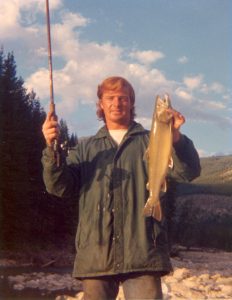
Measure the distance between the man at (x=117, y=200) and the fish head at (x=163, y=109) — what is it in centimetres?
12

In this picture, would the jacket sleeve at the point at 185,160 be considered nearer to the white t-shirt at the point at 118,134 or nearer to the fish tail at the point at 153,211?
the fish tail at the point at 153,211

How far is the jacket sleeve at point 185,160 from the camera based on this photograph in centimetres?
407

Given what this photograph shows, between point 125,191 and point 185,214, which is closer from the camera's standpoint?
point 125,191

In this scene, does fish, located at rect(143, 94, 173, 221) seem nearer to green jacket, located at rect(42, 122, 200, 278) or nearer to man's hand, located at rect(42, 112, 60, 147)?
green jacket, located at rect(42, 122, 200, 278)

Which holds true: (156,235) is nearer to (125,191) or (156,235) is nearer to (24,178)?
(125,191)

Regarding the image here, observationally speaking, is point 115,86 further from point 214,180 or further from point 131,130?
point 214,180

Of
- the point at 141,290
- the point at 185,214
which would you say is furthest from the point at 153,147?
the point at 185,214

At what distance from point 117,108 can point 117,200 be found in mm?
676

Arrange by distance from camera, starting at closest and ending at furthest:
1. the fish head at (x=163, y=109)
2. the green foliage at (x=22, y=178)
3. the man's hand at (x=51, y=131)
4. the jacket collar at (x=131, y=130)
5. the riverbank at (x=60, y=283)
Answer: the fish head at (x=163, y=109) < the man's hand at (x=51, y=131) < the jacket collar at (x=131, y=130) < the riverbank at (x=60, y=283) < the green foliage at (x=22, y=178)

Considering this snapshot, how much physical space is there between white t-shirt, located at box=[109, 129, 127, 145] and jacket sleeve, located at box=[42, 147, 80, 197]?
36 cm

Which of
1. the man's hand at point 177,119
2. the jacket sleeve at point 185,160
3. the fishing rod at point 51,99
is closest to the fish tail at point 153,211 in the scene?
the jacket sleeve at point 185,160

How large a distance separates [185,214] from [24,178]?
2906 cm

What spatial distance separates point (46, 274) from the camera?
23844 mm

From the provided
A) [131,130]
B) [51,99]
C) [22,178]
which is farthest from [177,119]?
[22,178]
